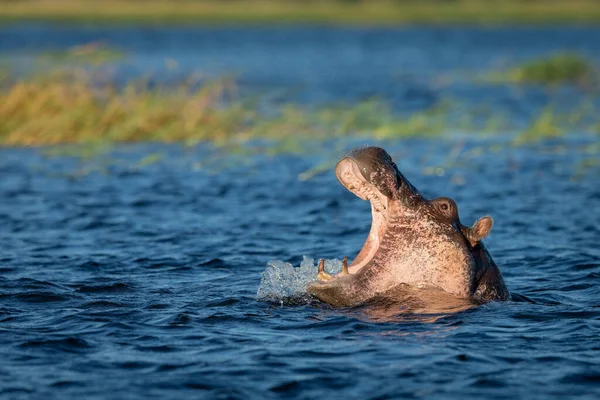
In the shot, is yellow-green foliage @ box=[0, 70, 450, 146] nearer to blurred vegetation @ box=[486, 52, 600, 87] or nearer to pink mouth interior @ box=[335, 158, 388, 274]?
pink mouth interior @ box=[335, 158, 388, 274]

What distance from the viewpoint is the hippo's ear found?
315 inches

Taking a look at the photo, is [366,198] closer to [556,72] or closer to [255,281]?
[255,281]

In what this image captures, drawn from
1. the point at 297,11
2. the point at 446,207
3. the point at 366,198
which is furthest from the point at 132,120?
the point at 297,11

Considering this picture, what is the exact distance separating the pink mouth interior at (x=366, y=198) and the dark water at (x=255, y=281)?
45 cm

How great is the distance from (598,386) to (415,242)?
1898 mm

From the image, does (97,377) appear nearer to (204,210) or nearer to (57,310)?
(57,310)

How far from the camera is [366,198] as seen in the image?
8102 mm

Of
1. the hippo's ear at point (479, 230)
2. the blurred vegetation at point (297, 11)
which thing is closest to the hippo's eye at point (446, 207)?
the hippo's ear at point (479, 230)

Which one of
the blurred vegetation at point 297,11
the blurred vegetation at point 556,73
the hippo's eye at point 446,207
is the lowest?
the hippo's eye at point 446,207

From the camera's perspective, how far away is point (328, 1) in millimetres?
100562

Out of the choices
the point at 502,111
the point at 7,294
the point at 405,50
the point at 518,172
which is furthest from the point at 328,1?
the point at 7,294

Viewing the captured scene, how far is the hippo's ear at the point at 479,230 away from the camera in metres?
7.99

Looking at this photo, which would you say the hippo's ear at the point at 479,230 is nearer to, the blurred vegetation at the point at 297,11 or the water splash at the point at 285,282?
the water splash at the point at 285,282

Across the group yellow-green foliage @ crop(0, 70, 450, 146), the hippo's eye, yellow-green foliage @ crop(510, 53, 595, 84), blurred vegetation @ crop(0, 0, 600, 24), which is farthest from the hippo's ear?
blurred vegetation @ crop(0, 0, 600, 24)
